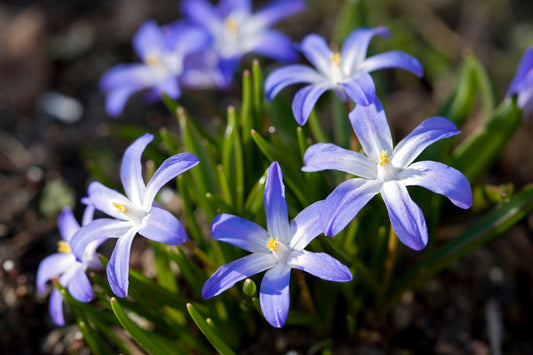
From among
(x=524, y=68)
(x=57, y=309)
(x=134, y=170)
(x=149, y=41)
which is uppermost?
(x=149, y=41)

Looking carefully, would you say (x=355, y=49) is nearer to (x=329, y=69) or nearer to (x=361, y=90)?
(x=329, y=69)

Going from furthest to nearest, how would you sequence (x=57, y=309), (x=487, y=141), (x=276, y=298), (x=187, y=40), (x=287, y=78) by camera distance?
1. (x=187, y=40)
2. (x=487, y=141)
3. (x=287, y=78)
4. (x=57, y=309)
5. (x=276, y=298)

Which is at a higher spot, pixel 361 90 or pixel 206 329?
pixel 361 90

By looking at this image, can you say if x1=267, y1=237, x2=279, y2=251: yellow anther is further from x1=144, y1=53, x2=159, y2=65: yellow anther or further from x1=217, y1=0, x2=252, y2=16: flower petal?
x1=217, y1=0, x2=252, y2=16: flower petal

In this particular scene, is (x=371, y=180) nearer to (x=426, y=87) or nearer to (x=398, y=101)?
(x=398, y=101)

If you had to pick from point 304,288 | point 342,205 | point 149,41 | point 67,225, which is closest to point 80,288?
point 67,225

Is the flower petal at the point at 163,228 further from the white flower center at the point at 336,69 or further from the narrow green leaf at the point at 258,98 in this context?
the white flower center at the point at 336,69

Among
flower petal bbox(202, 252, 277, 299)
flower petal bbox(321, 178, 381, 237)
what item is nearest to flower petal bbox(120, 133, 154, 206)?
flower petal bbox(202, 252, 277, 299)

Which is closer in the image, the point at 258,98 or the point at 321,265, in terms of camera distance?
the point at 321,265
